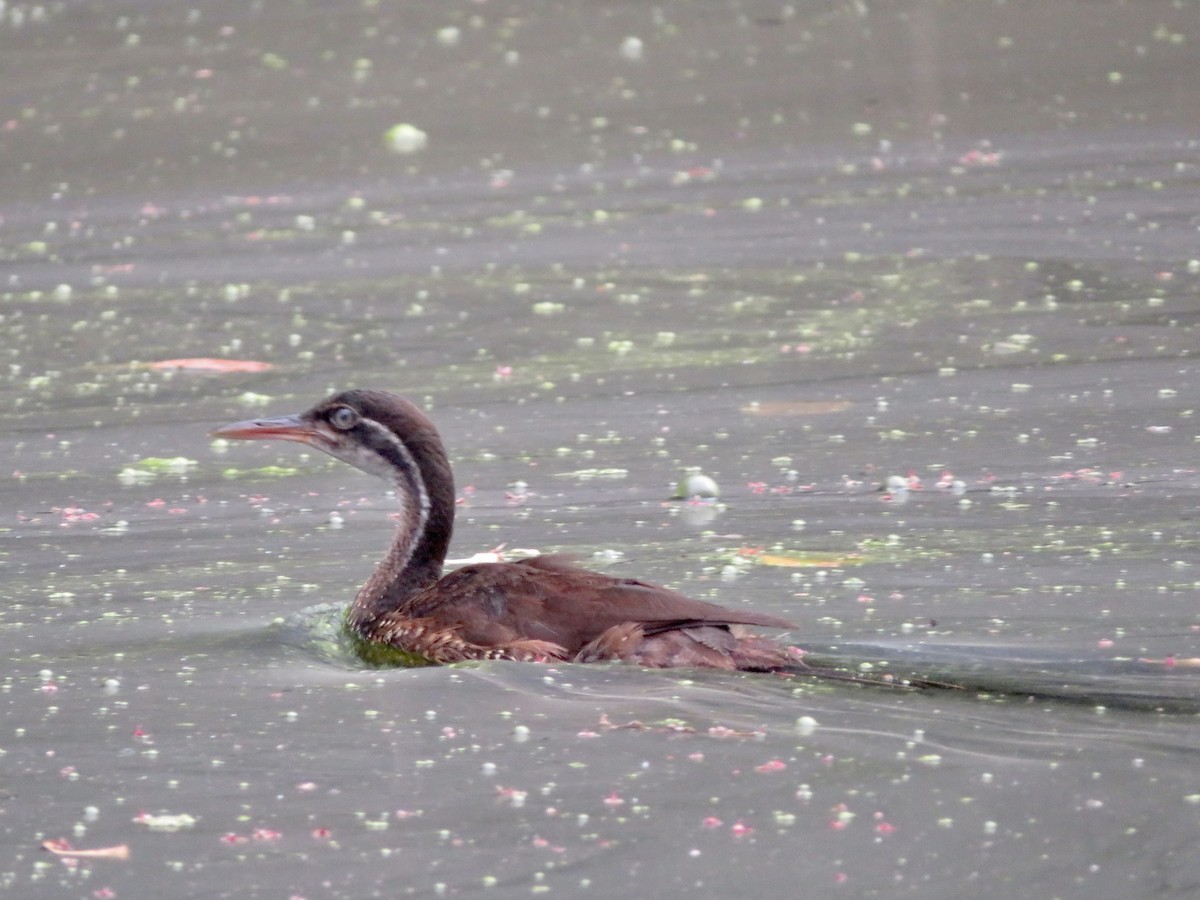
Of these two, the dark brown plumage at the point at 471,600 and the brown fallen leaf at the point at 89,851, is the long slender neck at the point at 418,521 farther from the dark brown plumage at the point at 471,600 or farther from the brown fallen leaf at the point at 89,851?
the brown fallen leaf at the point at 89,851

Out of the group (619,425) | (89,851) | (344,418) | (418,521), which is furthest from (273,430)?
(89,851)

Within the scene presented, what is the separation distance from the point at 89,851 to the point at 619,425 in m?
4.86

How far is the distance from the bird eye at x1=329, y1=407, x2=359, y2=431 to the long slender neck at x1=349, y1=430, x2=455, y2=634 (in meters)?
0.23

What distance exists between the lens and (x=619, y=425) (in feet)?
32.8

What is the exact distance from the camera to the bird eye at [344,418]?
26.1 ft

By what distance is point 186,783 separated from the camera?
5902 millimetres

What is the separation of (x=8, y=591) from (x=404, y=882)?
10.5 ft

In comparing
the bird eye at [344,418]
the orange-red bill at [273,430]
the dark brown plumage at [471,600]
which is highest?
the bird eye at [344,418]

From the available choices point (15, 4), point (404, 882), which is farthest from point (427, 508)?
point (15, 4)

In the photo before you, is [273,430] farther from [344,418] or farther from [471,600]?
[471,600]

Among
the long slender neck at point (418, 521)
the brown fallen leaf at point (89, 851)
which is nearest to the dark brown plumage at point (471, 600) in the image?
the long slender neck at point (418, 521)

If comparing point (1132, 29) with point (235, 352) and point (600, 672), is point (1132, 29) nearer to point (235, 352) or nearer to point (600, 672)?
point (235, 352)

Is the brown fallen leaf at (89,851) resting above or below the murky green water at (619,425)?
below

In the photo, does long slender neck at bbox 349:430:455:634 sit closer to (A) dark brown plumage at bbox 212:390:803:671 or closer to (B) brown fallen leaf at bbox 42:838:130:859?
(A) dark brown plumage at bbox 212:390:803:671
